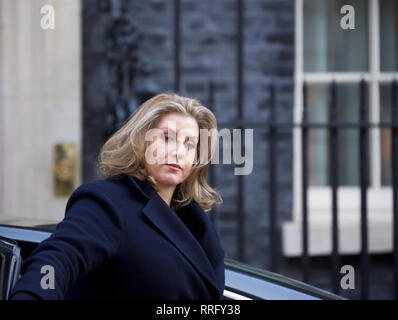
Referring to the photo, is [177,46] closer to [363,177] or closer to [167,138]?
[363,177]

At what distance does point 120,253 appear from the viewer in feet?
5.32

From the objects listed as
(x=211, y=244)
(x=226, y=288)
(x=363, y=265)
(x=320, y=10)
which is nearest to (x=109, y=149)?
(x=211, y=244)

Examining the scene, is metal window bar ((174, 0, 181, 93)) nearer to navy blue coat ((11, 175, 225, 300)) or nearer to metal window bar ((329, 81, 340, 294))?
metal window bar ((329, 81, 340, 294))

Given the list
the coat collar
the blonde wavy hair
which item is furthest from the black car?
the blonde wavy hair

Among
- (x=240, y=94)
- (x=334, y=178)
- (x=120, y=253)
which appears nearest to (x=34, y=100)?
(x=240, y=94)

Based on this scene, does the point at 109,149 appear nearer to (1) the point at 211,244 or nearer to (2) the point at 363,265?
(1) the point at 211,244

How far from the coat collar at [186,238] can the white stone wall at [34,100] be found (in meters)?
3.13

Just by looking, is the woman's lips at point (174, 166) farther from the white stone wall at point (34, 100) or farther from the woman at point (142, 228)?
the white stone wall at point (34, 100)

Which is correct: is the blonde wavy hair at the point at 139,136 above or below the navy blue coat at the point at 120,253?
above

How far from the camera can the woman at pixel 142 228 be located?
1.52 m

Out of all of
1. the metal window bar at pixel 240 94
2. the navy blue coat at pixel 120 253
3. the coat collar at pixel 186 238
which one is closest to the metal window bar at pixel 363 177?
the metal window bar at pixel 240 94

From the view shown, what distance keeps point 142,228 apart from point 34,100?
3.40m

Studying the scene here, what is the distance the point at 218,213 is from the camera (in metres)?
5.10
